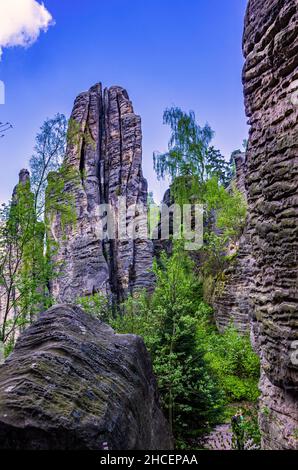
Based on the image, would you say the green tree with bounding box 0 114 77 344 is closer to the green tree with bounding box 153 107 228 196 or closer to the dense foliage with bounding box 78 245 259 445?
the dense foliage with bounding box 78 245 259 445

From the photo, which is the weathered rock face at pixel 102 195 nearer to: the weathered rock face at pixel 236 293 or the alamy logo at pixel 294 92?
the weathered rock face at pixel 236 293

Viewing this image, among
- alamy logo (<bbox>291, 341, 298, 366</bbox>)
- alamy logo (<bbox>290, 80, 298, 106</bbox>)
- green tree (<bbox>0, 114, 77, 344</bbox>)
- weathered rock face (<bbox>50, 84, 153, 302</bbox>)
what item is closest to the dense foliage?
green tree (<bbox>0, 114, 77, 344</bbox>)

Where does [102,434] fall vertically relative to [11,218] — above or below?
below

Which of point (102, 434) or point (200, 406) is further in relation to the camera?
point (200, 406)

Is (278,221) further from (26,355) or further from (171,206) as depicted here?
(171,206)

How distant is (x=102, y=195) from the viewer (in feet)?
82.9

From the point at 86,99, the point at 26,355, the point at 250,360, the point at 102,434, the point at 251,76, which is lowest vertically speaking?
the point at 250,360

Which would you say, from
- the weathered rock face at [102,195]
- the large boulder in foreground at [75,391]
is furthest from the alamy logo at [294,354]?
the weathered rock face at [102,195]

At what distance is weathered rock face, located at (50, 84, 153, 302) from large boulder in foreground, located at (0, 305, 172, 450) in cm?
1657

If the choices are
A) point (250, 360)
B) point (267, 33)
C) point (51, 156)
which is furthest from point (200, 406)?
point (51, 156)

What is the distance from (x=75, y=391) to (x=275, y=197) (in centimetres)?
309

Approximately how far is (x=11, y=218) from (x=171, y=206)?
62.8ft

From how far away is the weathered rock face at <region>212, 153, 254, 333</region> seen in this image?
1625 cm
